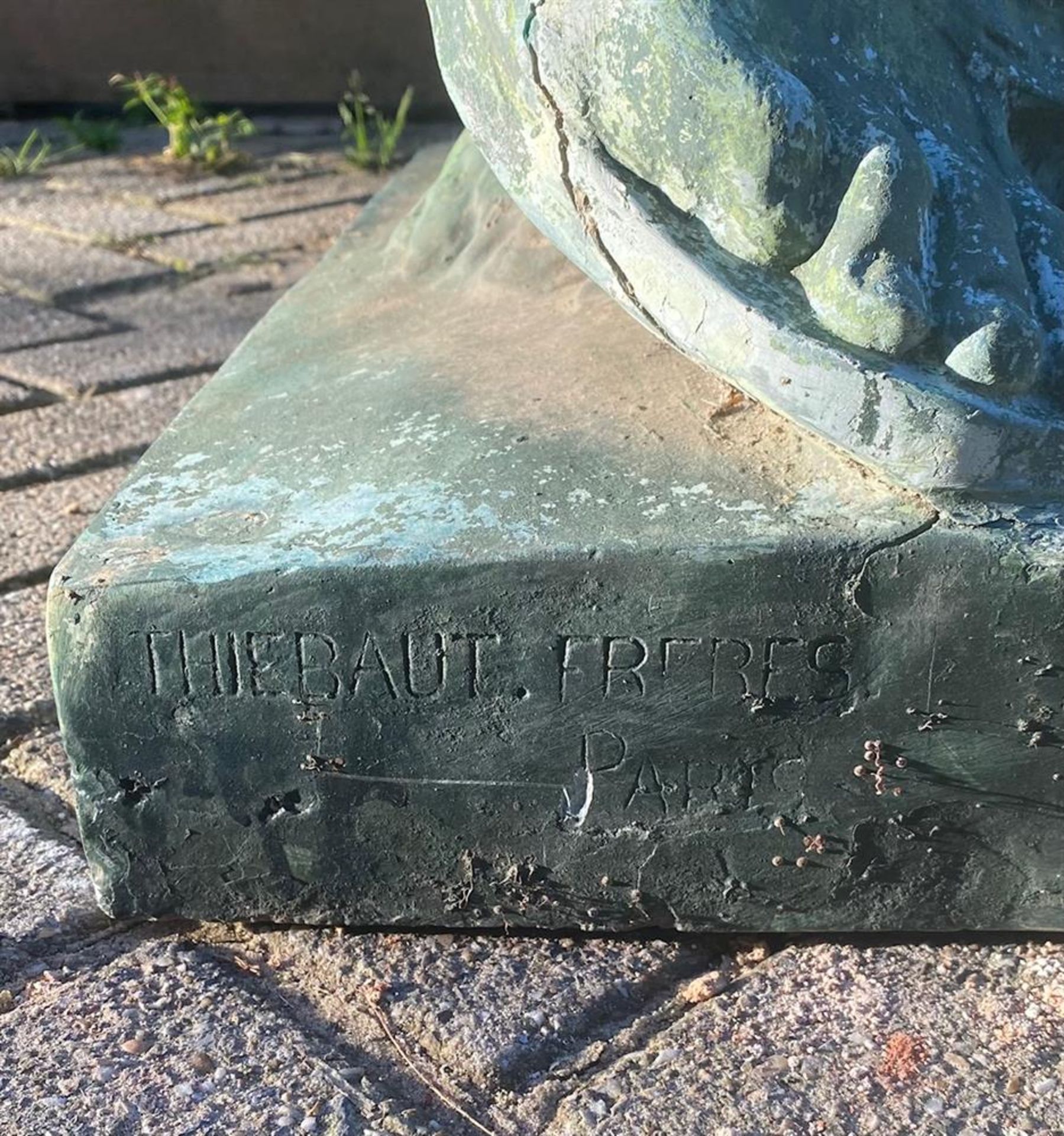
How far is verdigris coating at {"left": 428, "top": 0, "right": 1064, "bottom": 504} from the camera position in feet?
3.79

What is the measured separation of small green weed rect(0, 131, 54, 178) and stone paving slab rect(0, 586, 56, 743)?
2871 millimetres

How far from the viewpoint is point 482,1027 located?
1.21 meters

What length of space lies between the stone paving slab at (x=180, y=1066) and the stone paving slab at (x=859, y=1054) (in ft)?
0.54

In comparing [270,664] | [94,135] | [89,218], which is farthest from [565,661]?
[94,135]

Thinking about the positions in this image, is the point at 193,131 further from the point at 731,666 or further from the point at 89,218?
the point at 731,666

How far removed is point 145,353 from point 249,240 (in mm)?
961

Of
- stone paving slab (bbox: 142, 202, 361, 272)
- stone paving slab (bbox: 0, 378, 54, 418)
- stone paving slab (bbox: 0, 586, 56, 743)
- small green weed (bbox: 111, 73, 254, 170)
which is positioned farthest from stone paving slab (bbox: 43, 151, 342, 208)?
stone paving slab (bbox: 0, 586, 56, 743)

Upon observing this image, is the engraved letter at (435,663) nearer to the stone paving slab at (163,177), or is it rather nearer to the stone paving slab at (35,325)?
the stone paving slab at (35,325)

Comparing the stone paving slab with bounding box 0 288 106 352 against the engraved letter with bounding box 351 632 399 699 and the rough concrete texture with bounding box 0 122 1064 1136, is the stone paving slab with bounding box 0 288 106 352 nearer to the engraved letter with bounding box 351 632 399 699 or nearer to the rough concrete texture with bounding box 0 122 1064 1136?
the rough concrete texture with bounding box 0 122 1064 1136

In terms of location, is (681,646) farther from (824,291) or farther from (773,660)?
(824,291)

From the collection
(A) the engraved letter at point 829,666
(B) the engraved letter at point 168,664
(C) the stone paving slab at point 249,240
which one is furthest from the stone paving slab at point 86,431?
(A) the engraved letter at point 829,666

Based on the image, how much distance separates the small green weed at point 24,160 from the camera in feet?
14.6

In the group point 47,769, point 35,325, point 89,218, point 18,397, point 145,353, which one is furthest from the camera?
point 89,218

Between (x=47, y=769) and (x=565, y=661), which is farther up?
(x=565, y=661)
